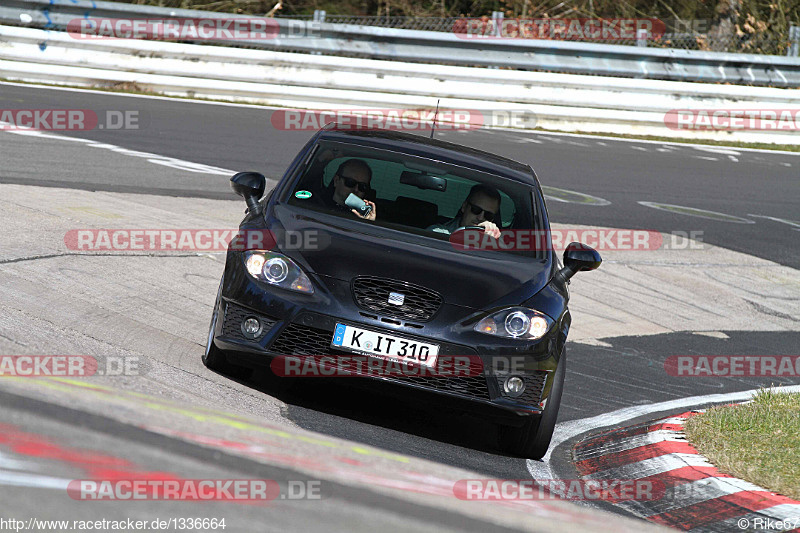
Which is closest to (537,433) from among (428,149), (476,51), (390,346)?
(390,346)

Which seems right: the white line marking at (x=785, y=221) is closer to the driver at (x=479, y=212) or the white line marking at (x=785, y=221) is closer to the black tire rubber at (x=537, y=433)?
the driver at (x=479, y=212)

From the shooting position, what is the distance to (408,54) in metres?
19.4

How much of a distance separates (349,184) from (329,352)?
1.49 meters

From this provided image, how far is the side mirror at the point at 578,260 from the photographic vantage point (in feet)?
20.8

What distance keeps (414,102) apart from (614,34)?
5.47 meters

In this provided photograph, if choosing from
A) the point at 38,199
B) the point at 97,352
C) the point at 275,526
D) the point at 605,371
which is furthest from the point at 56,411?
the point at 38,199

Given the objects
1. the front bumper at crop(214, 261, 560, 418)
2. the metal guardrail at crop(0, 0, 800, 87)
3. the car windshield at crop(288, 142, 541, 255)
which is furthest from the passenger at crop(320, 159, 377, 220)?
the metal guardrail at crop(0, 0, 800, 87)

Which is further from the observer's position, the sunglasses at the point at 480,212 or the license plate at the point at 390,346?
the sunglasses at the point at 480,212

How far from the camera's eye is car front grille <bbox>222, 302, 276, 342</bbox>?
5477 mm

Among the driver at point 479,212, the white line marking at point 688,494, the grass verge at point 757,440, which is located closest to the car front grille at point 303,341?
the driver at point 479,212

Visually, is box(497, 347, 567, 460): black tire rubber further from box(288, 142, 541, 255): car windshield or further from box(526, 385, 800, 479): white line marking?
box(288, 142, 541, 255): car windshield

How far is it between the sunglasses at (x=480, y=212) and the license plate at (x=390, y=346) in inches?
58.1

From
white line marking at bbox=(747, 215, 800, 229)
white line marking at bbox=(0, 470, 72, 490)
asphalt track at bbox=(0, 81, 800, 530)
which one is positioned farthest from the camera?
white line marking at bbox=(747, 215, 800, 229)

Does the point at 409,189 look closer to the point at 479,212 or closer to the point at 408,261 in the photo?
the point at 479,212
